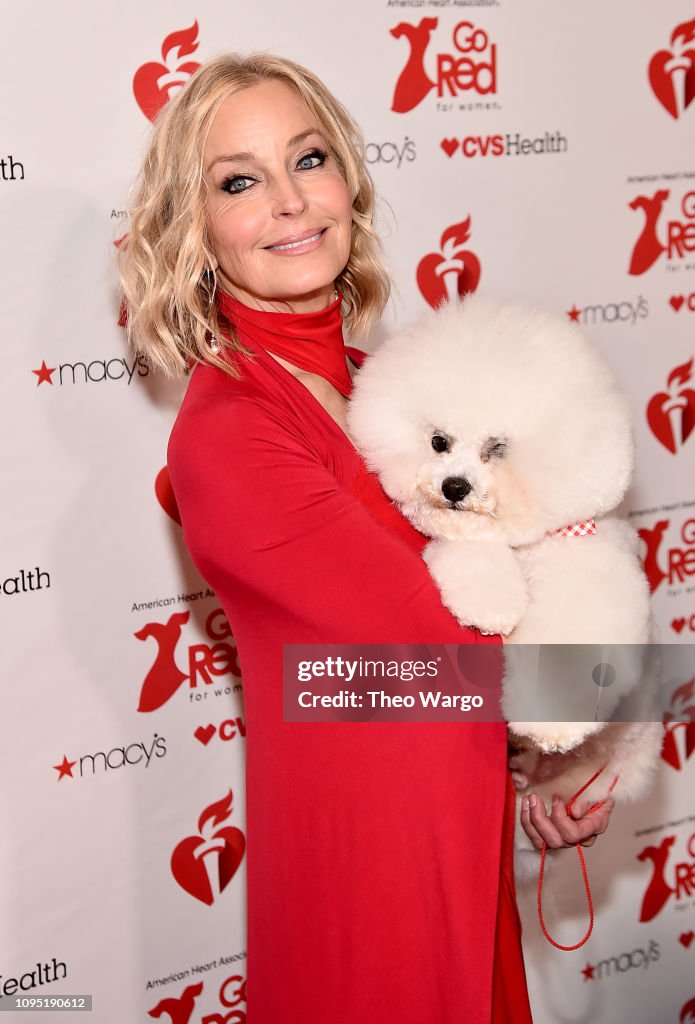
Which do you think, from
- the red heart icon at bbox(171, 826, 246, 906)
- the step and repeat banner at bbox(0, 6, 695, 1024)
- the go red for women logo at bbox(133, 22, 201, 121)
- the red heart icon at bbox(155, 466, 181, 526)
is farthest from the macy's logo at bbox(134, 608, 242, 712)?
the go red for women logo at bbox(133, 22, 201, 121)

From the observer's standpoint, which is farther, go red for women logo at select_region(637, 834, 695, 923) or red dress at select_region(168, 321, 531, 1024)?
go red for women logo at select_region(637, 834, 695, 923)

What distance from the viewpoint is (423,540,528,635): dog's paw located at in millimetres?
1187

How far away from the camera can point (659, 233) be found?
237cm

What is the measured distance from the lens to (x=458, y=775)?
128 cm

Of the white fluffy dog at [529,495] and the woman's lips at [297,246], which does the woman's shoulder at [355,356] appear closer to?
the woman's lips at [297,246]

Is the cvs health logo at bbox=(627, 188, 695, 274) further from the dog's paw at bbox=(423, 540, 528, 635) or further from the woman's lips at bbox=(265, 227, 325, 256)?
the dog's paw at bbox=(423, 540, 528, 635)

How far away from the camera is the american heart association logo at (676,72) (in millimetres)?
2295

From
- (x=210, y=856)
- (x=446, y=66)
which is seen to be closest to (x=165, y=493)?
(x=210, y=856)

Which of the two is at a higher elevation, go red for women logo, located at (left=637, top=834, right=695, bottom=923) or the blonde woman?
the blonde woman

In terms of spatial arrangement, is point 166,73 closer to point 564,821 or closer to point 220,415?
point 220,415

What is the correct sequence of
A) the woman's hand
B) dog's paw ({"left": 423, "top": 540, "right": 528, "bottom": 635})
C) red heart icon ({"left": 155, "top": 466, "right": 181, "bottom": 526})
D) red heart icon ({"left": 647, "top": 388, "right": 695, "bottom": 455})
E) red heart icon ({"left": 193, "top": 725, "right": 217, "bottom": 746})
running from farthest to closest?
red heart icon ({"left": 647, "top": 388, "right": 695, "bottom": 455}), red heart icon ({"left": 193, "top": 725, "right": 217, "bottom": 746}), red heart icon ({"left": 155, "top": 466, "right": 181, "bottom": 526}), the woman's hand, dog's paw ({"left": 423, "top": 540, "right": 528, "bottom": 635})

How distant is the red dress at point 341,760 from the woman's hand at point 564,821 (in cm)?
5

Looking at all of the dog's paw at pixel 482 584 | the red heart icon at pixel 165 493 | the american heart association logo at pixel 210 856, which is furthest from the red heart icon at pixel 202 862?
the dog's paw at pixel 482 584

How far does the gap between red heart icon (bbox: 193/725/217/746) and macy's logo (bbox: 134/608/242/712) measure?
2.7 inches
